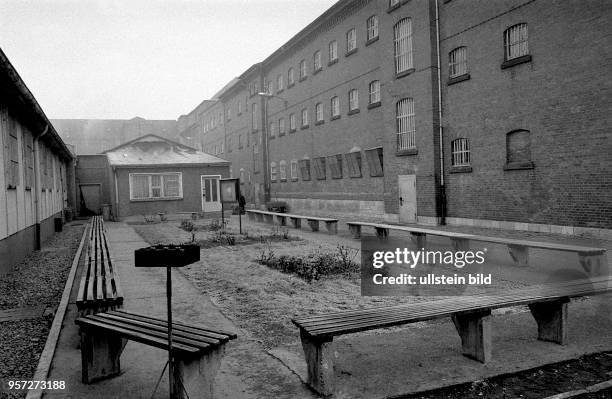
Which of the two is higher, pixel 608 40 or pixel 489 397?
pixel 608 40

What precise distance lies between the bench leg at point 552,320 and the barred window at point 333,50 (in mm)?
22039

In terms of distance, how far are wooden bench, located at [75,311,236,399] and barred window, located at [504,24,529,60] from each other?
14.0 metres

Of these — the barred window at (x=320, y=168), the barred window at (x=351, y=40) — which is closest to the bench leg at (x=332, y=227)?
the barred window at (x=320, y=168)

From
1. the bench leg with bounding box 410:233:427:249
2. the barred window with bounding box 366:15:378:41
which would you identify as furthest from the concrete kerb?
the barred window with bounding box 366:15:378:41

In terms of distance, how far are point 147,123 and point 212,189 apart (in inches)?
2024

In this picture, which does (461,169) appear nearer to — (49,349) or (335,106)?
(335,106)

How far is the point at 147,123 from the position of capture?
74062mm

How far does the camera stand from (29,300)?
23.8ft

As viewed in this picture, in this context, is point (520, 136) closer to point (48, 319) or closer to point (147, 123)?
point (48, 319)

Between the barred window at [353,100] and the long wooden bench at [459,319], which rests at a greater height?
the barred window at [353,100]

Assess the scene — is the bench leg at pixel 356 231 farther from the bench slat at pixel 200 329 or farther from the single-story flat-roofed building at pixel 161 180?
the single-story flat-roofed building at pixel 161 180

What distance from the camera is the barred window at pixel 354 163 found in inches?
906

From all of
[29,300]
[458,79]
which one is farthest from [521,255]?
[458,79]

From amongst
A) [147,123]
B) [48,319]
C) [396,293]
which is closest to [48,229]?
[48,319]
